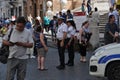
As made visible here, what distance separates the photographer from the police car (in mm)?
10422

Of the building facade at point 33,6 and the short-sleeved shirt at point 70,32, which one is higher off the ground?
the short-sleeved shirt at point 70,32

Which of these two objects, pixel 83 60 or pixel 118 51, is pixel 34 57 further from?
pixel 118 51

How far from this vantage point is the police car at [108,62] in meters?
10.4

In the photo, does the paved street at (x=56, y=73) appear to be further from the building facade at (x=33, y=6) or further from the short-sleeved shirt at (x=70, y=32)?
the building facade at (x=33, y=6)

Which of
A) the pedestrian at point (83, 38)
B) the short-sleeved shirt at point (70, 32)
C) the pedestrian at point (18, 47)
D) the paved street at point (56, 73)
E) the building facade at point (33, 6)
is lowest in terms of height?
the building facade at point (33, 6)

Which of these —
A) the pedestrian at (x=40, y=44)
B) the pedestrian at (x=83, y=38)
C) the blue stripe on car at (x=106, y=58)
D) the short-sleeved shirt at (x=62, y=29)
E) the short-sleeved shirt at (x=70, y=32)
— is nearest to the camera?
the blue stripe on car at (x=106, y=58)

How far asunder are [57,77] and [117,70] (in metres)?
2.13

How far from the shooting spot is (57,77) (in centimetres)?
1201

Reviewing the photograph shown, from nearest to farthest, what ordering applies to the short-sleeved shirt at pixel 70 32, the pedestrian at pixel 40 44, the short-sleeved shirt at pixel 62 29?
1. the pedestrian at pixel 40 44
2. the short-sleeved shirt at pixel 62 29
3. the short-sleeved shirt at pixel 70 32

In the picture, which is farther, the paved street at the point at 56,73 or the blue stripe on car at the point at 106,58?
the paved street at the point at 56,73

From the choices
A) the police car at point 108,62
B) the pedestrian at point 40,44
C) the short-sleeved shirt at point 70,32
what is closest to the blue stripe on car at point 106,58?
the police car at point 108,62

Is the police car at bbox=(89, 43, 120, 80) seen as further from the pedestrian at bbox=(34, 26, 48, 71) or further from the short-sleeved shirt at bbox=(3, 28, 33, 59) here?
the short-sleeved shirt at bbox=(3, 28, 33, 59)

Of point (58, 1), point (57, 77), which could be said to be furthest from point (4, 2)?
point (57, 77)

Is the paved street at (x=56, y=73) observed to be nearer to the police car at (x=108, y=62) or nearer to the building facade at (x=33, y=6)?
the police car at (x=108, y=62)
